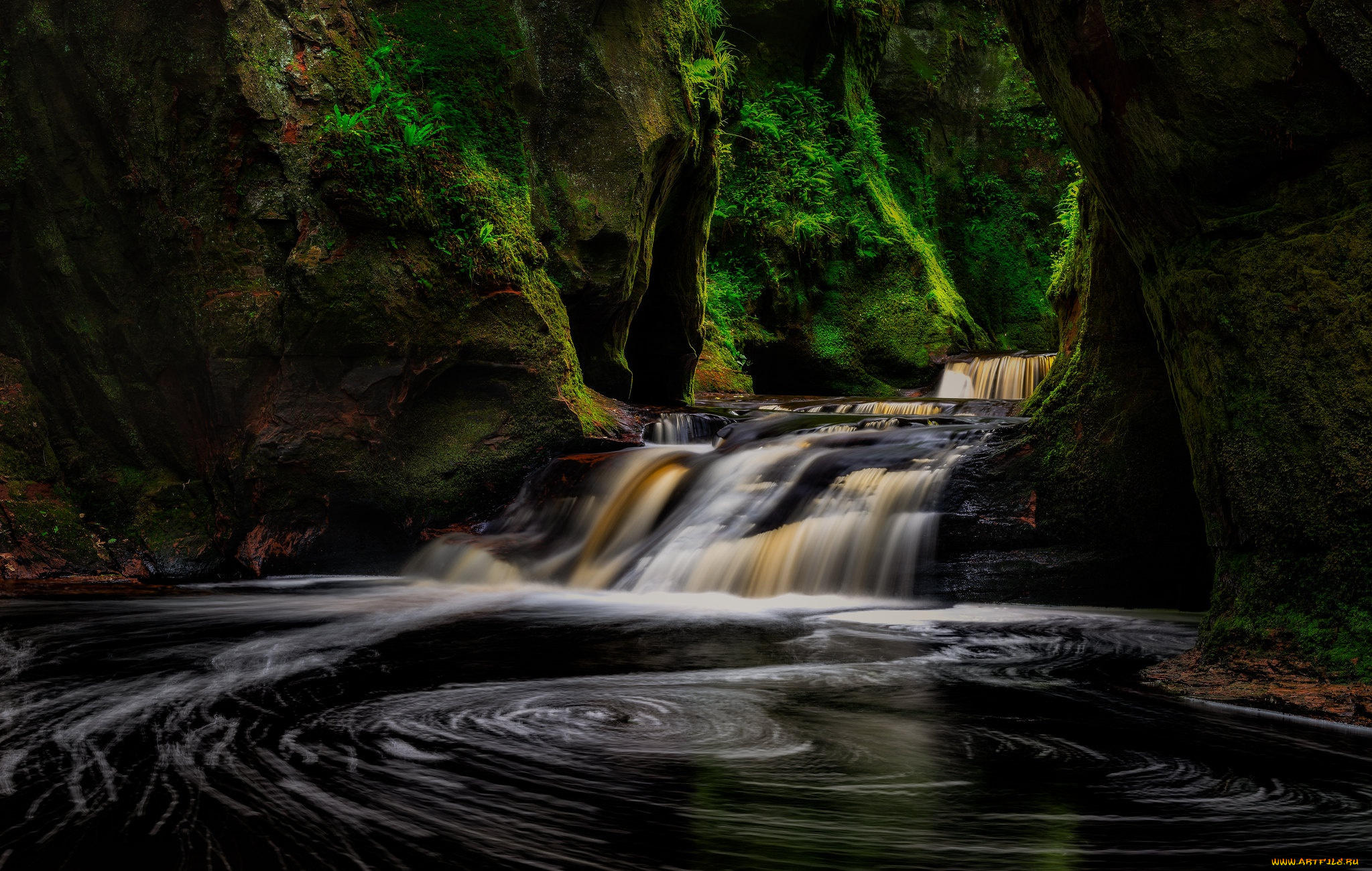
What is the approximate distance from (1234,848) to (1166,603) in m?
3.97

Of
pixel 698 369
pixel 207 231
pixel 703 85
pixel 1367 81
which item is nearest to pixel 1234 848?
pixel 1367 81

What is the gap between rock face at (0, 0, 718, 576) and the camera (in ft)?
21.7

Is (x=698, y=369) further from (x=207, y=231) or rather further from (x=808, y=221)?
(x=207, y=231)

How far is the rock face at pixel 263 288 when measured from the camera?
260 inches

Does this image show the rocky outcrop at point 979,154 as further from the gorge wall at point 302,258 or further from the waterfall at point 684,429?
the waterfall at point 684,429

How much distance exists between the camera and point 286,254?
6684mm

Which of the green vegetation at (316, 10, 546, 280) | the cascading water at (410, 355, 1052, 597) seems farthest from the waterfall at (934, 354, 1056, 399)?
the green vegetation at (316, 10, 546, 280)

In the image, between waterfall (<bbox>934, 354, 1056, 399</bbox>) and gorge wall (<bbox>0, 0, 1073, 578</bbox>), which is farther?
waterfall (<bbox>934, 354, 1056, 399</bbox>)

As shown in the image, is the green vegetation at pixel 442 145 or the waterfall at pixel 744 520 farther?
the green vegetation at pixel 442 145

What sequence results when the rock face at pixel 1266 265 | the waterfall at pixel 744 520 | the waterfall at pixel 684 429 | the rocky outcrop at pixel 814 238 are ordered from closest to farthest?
the rock face at pixel 1266 265 → the waterfall at pixel 744 520 → the waterfall at pixel 684 429 → the rocky outcrop at pixel 814 238

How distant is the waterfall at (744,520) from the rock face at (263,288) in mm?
518

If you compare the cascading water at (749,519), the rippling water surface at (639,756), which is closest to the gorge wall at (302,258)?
the cascading water at (749,519)

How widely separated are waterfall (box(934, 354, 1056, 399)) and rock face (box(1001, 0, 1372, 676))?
27.6ft

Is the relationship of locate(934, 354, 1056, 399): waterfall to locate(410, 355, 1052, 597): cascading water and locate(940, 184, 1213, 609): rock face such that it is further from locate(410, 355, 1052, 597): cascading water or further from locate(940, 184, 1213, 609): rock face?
locate(940, 184, 1213, 609): rock face
